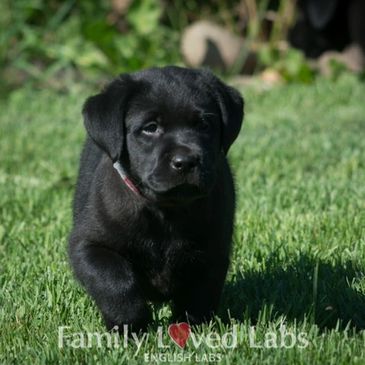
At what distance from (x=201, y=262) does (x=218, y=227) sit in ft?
0.53

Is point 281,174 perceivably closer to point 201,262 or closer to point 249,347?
point 201,262

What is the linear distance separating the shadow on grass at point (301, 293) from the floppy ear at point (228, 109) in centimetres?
62

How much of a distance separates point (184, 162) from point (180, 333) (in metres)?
0.62

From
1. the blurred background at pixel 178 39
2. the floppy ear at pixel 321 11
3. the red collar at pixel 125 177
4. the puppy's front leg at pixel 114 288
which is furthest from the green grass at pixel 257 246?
the floppy ear at pixel 321 11

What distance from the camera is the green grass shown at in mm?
3115

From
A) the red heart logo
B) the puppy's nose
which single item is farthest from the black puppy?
the red heart logo

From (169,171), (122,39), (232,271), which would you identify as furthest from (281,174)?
(122,39)

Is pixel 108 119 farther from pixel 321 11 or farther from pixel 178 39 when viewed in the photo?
pixel 321 11

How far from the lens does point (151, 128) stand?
351 centimetres

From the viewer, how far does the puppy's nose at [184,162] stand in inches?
129

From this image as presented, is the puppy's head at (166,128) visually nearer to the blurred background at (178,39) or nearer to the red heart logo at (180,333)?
the red heart logo at (180,333)

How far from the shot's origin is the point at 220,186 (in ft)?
12.1

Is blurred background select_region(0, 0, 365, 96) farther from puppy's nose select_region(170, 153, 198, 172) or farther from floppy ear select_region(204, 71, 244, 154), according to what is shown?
puppy's nose select_region(170, 153, 198, 172)

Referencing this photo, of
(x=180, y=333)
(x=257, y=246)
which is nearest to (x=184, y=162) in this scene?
(x=180, y=333)
